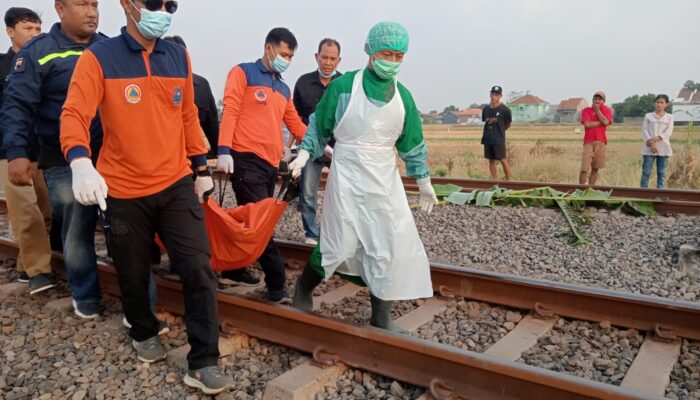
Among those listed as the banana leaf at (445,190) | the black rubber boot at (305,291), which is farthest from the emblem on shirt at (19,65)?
the banana leaf at (445,190)

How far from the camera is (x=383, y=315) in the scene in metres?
3.69

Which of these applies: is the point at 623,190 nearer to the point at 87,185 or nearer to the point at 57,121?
the point at 57,121

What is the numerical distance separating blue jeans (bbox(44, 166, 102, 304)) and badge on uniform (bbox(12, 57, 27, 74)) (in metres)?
0.70

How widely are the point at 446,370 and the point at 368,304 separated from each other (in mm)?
1408

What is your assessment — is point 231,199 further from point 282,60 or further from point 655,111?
point 655,111

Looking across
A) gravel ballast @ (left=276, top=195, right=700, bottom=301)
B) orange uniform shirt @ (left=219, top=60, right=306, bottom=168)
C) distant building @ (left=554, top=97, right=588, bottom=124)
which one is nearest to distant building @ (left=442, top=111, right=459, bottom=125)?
distant building @ (left=554, top=97, right=588, bottom=124)

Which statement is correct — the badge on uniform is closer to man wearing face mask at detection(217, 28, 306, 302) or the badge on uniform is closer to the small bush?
man wearing face mask at detection(217, 28, 306, 302)

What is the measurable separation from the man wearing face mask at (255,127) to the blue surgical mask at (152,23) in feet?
4.54

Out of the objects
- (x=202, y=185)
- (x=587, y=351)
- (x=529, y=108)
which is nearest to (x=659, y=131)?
(x=587, y=351)

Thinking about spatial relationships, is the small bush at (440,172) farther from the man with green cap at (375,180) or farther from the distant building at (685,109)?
the man with green cap at (375,180)

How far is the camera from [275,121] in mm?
4824

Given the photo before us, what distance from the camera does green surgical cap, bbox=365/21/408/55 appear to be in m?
3.41

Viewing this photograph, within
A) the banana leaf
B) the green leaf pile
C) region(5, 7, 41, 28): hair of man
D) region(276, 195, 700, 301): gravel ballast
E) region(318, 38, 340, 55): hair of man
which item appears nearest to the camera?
region(276, 195, 700, 301): gravel ballast

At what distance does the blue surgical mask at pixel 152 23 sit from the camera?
3135 mm
